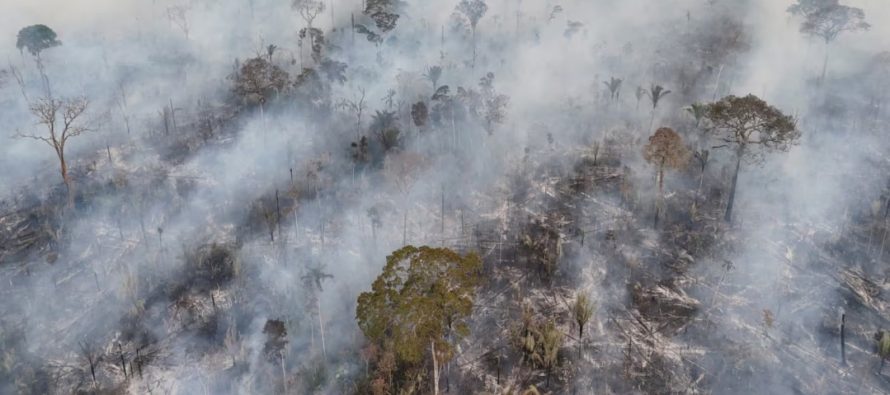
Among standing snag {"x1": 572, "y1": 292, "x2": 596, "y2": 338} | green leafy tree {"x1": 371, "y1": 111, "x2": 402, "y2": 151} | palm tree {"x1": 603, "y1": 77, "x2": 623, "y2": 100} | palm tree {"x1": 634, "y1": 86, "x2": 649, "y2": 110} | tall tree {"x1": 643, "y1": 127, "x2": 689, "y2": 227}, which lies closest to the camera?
standing snag {"x1": 572, "y1": 292, "x2": 596, "y2": 338}

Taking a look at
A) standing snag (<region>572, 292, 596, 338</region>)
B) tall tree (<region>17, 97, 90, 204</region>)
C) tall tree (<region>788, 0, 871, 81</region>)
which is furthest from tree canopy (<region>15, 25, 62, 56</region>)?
tall tree (<region>788, 0, 871, 81</region>)

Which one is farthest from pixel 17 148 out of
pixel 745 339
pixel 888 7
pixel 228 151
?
pixel 888 7

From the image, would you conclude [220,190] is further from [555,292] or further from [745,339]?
[745,339]

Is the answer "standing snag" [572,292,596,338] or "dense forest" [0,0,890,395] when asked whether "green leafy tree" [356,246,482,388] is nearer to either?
"dense forest" [0,0,890,395]

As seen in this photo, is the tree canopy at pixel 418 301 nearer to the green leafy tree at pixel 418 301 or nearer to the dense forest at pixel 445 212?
the green leafy tree at pixel 418 301

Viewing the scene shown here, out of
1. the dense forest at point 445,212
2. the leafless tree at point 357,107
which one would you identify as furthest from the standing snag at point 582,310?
the leafless tree at point 357,107

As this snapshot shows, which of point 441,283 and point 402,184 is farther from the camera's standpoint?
point 402,184
